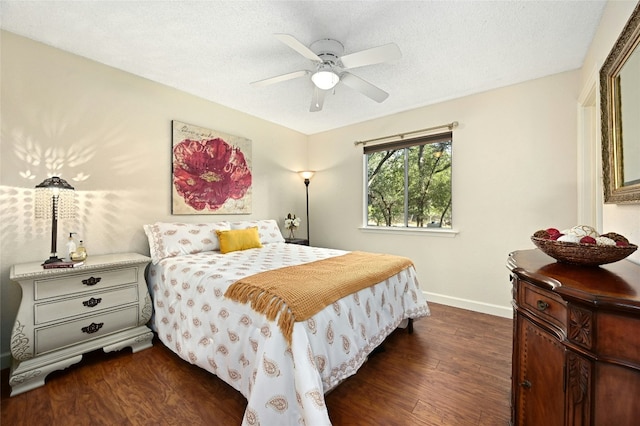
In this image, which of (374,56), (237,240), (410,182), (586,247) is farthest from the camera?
(410,182)

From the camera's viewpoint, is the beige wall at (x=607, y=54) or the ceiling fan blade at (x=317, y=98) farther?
the ceiling fan blade at (x=317, y=98)

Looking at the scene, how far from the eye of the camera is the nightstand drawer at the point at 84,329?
5.89ft

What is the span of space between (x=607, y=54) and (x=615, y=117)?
58cm

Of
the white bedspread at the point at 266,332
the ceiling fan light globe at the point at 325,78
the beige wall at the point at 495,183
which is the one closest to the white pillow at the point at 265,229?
the white bedspread at the point at 266,332

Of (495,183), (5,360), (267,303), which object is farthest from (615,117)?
(5,360)

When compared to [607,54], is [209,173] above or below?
below

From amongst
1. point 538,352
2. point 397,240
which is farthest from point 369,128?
point 538,352

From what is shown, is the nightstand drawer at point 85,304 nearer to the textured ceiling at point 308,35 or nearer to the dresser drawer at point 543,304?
the textured ceiling at point 308,35

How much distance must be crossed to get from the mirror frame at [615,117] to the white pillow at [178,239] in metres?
3.14

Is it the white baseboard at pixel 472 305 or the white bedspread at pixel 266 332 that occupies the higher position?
the white bedspread at pixel 266 332

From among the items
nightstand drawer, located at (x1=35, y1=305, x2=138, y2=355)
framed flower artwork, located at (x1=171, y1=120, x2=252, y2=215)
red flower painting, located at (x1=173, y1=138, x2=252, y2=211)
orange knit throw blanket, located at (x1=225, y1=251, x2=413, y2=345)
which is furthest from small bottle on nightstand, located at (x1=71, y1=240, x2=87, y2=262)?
orange knit throw blanket, located at (x1=225, y1=251, x2=413, y2=345)

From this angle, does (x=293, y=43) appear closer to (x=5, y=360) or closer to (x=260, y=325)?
(x=260, y=325)

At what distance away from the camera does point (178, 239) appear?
263 centimetres

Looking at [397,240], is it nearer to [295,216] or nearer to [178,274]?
[295,216]
